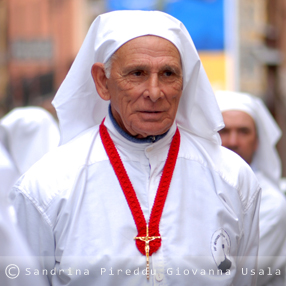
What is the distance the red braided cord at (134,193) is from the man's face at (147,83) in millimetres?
155

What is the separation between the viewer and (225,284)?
293 cm

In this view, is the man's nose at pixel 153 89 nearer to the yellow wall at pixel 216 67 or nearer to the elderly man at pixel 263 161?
the elderly man at pixel 263 161

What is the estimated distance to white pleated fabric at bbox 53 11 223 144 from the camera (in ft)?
10.2

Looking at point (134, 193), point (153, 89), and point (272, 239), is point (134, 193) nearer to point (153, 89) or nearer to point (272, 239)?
point (153, 89)

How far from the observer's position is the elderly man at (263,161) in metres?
4.38

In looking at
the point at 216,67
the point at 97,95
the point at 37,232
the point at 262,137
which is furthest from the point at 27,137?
the point at 216,67

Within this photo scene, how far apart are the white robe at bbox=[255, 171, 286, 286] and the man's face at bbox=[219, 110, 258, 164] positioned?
16.7 inches

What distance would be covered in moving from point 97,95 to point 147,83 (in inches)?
20.3

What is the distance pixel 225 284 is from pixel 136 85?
1165 millimetres

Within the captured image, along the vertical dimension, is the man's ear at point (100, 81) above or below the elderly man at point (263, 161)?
above

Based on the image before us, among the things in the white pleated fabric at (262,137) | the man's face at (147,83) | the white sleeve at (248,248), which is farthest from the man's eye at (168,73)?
the white pleated fabric at (262,137)

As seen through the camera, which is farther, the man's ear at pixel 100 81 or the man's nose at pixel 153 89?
the man's ear at pixel 100 81

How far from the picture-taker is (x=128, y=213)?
2941mm

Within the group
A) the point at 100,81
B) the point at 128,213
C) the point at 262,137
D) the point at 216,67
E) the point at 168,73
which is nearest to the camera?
the point at 128,213
